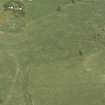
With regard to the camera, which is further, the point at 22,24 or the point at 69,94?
the point at 22,24

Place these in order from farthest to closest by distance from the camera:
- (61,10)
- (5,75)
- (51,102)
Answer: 1. (61,10)
2. (5,75)
3. (51,102)

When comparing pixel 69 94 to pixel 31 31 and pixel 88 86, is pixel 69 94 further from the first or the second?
pixel 31 31

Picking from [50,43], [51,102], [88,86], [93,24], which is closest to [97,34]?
[93,24]

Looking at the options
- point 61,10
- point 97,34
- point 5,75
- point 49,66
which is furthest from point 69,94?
point 61,10

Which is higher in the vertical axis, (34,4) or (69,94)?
(34,4)

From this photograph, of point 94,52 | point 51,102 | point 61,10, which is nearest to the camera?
point 51,102

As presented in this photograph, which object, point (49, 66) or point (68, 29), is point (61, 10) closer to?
point (68, 29)
